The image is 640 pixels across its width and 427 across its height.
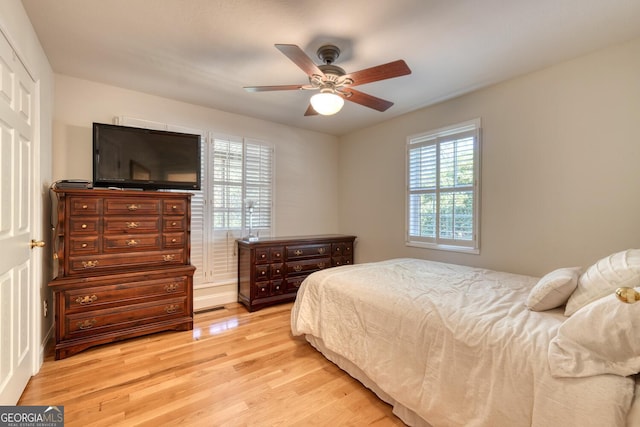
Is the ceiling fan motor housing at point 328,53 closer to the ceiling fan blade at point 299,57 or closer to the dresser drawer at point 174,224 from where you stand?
the ceiling fan blade at point 299,57

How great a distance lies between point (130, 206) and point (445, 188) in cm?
336

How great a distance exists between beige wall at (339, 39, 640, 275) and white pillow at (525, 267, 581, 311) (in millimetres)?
1127

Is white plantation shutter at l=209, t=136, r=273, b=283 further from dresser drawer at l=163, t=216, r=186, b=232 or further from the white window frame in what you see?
dresser drawer at l=163, t=216, r=186, b=232

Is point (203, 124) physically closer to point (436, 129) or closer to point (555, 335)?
point (436, 129)

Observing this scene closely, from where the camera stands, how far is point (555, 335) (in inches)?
49.0

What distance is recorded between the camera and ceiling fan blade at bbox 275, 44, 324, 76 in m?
1.71

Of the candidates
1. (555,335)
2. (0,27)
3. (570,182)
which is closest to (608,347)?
(555,335)

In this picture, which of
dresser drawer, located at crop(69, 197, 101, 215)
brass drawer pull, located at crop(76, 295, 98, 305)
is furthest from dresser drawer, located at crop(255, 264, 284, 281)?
dresser drawer, located at crop(69, 197, 101, 215)

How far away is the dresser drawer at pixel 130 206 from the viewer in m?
2.60

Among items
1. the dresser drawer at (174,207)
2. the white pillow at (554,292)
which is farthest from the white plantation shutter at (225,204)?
the white pillow at (554,292)

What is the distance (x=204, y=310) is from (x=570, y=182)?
4.05m

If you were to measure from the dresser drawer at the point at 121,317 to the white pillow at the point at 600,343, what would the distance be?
9.83ft

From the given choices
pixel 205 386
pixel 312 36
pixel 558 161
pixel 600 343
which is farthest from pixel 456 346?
pixel 312 36

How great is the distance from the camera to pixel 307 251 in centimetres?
394
